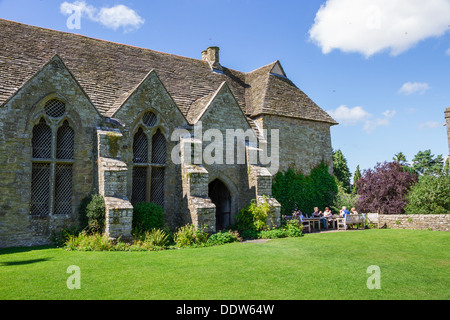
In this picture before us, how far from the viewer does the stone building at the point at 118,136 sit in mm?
13305

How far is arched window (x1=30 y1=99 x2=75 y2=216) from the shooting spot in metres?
13.8

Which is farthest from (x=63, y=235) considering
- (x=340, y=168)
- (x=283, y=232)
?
(x=340, y=168)

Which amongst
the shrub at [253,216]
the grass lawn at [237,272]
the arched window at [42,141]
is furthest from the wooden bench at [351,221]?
the arched window at [42,141]

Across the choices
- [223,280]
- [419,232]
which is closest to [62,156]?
[223,280]

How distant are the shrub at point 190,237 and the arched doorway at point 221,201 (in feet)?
15.5

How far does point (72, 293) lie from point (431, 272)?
8.75m

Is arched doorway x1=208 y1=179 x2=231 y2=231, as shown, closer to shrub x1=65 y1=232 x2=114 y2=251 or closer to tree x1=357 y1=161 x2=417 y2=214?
shrub x1=65 y1=232 x2=114 y2=251

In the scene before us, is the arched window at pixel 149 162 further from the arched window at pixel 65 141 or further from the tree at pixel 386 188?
the tree at pixel 386 188

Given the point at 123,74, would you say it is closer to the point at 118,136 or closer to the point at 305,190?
the point at 118,136

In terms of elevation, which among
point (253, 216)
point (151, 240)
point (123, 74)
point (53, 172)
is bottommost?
point (151, 240)

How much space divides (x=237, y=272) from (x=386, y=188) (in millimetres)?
16382

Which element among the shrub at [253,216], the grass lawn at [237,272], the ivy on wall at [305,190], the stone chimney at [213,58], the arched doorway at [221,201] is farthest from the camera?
the stone chimney at [213,58]

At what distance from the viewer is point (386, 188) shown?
71.6ft

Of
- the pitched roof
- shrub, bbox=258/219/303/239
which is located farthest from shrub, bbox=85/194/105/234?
shrub, bbox=258/219/303/239
